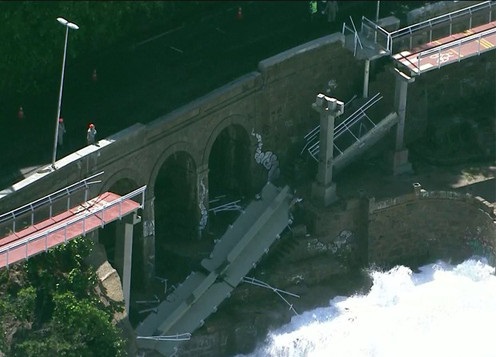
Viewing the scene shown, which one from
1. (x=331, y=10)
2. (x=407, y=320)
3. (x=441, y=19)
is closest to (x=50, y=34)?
(x=331, y=10)

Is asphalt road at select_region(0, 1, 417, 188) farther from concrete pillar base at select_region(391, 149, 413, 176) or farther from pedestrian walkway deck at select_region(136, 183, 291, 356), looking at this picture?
concrete pillar base at select_region(391, 149, 413, 176)

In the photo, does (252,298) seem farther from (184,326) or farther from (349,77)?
(349,77)

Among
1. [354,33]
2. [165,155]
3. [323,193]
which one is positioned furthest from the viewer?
[354,33]

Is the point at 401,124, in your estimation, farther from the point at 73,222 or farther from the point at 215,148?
the point at 73,222

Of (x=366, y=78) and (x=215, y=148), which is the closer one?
(x=215, y=148)

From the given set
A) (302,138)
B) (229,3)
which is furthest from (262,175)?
(229,3)

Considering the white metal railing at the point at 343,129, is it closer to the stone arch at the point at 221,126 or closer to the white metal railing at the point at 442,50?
the white metal railing at the point at 442,50

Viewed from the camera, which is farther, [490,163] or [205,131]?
[490,163]
